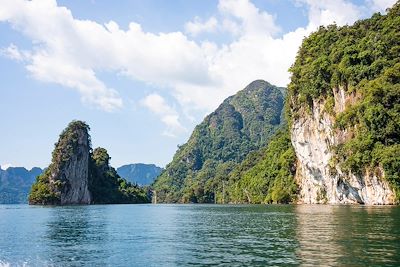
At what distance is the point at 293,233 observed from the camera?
113ft

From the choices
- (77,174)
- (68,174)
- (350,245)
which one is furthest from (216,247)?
(77,174)

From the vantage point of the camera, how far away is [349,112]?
8331 centimetres

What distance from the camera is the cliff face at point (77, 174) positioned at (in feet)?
504

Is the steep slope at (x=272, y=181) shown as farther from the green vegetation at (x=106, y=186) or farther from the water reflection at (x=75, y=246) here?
the water reflection at (x=75, y=246)

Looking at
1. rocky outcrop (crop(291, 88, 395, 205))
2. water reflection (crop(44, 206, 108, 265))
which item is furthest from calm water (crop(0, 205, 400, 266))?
rocky outcrop (crop(291, 88, 395, 205))

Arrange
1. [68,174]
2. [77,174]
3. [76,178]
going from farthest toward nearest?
[77,174] → [76,178] → [68,174]

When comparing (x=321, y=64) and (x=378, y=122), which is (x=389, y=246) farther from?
(x=321, y=64)

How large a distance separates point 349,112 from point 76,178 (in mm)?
106276

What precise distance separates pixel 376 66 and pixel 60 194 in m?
109

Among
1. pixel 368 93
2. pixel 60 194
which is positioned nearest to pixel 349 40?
pixel 368 93

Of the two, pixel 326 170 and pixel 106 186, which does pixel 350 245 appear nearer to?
pixel 326 170

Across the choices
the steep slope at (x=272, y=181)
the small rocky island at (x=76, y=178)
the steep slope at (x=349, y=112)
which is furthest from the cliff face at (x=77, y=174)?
the steep slope at (x=349, y=112)

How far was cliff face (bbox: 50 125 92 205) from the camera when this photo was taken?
504 feet

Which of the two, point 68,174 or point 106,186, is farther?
point 106,186
